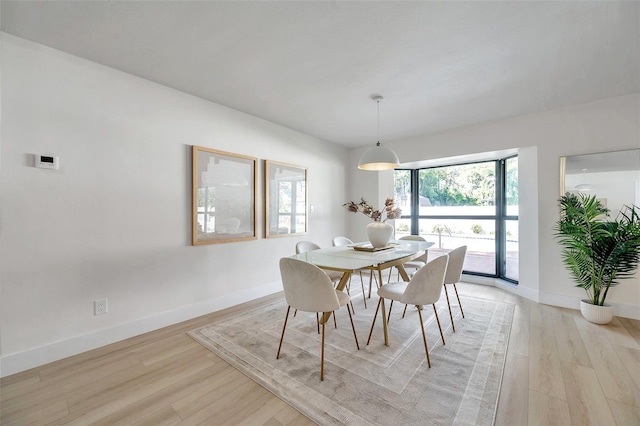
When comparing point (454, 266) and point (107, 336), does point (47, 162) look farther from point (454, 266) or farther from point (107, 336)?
point (454, 266)

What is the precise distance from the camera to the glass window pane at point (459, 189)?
4.30 metres

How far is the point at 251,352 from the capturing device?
2.16 meters

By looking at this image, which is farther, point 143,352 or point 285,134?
point 285,134

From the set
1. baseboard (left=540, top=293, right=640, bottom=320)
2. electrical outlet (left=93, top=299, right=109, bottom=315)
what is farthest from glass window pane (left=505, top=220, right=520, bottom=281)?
electrical outlet (left=93, top=299, right=109, bottom=315)

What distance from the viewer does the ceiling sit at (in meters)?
1.66

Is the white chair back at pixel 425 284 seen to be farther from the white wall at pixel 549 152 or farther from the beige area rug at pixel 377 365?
the white wall at pixel 549 152

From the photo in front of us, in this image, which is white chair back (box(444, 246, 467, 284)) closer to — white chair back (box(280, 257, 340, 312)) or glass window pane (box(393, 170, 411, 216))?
white chair back (box(280, 257, 340, 312))

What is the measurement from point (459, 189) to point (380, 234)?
2.60 meters

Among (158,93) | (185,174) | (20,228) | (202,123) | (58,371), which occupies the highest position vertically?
(158,93)

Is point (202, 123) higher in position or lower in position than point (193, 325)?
higher

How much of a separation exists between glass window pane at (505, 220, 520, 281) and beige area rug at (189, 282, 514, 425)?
4.27 feet

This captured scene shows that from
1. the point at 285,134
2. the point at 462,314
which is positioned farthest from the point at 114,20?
the point at 462,314

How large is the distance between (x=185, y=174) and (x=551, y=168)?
434 centimetres

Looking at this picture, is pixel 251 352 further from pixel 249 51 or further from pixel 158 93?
pixel 158 93
